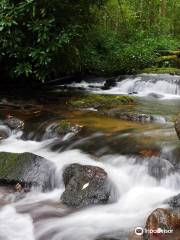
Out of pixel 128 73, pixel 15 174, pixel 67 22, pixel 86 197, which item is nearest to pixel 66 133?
pixel 15 174

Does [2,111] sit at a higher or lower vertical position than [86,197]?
higher

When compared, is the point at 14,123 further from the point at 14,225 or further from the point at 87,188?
the point at 14,225

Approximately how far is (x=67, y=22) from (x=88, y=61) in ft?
10.9

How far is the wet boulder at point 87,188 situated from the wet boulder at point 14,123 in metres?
2.78

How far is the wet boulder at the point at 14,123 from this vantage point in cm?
845

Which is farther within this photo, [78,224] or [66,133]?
[66,133]

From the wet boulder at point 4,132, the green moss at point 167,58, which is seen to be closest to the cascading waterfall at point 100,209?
the wet boulder at point 4,132

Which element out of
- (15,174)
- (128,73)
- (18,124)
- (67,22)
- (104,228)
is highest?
(67,22)

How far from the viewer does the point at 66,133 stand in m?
7.88

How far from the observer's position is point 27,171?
6340 millimetres

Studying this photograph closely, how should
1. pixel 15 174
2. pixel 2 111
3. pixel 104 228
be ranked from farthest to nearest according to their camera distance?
pixel 2 111 < pixel 15 174 < pixel 104 228

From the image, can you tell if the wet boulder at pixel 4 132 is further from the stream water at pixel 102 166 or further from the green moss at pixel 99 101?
the green moss at pixel 99 101

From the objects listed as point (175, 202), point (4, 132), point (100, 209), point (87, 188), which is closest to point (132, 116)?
point (4, 132)

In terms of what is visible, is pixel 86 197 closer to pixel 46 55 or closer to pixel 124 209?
pixel 124 209
